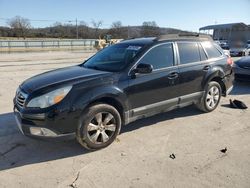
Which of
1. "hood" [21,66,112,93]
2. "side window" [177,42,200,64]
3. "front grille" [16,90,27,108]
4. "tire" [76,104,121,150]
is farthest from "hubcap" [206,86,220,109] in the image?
"front grille" [16,90,27,108]

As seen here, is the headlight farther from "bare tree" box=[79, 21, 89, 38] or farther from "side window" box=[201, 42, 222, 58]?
"bare tree" box=[79, 21, 89, 38]

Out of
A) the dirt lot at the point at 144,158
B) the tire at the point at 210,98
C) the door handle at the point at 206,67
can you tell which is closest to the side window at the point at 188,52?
the door handle at the point at 206,67

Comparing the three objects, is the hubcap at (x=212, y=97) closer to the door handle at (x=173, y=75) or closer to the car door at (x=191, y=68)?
the car door at (x=191, y=68)

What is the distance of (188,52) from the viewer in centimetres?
539

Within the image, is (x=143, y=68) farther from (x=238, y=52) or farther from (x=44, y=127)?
(x=238, y=52)

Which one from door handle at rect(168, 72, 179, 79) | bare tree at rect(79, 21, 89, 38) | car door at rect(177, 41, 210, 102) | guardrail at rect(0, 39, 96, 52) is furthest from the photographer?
bare tree at rect(79, 21, 89, 38)

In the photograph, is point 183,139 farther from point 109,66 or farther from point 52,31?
point 52,31

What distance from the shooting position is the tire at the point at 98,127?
3883 mm

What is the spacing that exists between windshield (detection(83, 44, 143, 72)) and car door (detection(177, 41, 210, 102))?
102cm

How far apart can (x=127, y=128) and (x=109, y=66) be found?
125 centimetres

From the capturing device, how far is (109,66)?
470cm

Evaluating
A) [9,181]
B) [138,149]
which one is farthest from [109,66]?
Answer: [9,181]

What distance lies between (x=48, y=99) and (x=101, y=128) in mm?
939

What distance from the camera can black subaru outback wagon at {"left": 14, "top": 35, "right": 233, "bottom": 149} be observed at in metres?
3.74
